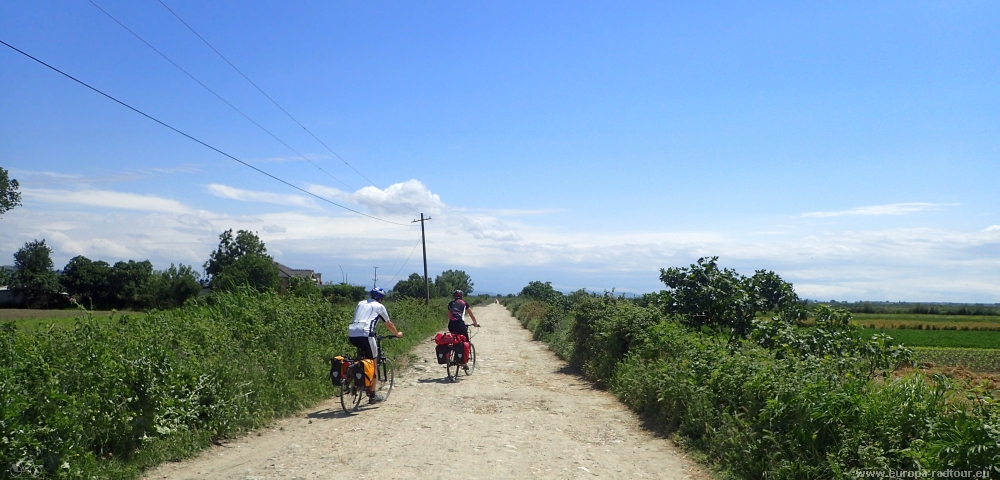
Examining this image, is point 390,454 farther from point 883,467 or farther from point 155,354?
point 883,467

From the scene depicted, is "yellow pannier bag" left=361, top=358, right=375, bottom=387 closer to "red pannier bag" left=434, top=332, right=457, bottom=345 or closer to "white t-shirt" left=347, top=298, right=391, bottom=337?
"white t-shirt" left=347, top=298, right=391, bottom=337

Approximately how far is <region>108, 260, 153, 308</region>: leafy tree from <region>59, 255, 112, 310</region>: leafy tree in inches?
30.2

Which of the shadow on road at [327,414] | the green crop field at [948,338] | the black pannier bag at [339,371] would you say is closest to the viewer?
the shadow on road at [327,414]

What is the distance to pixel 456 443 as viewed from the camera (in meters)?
7.57

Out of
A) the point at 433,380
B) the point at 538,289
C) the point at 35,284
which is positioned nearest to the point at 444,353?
the point at 433,380

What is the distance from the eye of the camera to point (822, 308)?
11.3 metres

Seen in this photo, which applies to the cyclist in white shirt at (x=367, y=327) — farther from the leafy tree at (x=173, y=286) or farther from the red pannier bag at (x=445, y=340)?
the leafy tree at (x=173, y=286)

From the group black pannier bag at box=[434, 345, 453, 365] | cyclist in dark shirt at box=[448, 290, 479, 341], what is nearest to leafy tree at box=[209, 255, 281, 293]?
cyclist in dark shirt at box=[448, 290, 479, 341]

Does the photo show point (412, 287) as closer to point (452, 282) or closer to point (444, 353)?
point (452, 282)

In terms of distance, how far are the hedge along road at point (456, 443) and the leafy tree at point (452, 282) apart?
96224mm

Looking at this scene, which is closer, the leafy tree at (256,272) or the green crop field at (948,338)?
the green crop field at (948,338)

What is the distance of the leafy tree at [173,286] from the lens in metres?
62.4

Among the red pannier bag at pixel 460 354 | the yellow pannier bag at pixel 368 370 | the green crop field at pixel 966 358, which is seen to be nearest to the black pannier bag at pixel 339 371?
the yellow pannier bag at pixel 368 370

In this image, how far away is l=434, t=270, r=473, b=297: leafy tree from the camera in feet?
358
